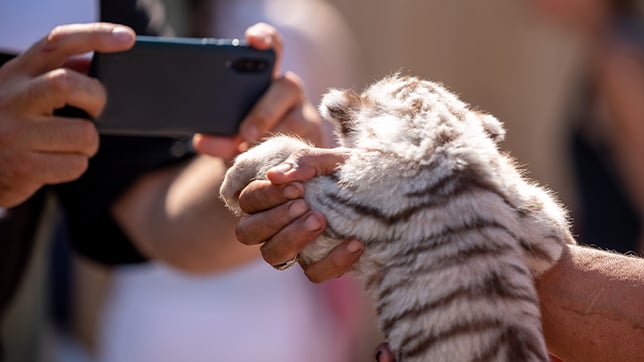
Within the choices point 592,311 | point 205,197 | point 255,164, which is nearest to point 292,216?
point 255,164

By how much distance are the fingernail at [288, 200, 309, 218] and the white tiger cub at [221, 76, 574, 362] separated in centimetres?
2

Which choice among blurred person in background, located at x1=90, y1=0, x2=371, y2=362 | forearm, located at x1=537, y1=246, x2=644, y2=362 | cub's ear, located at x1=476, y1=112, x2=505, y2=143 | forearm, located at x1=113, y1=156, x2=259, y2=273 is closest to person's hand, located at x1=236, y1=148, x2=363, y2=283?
cub's ear, located at x1=476, y1=112, x2=505, y2=143

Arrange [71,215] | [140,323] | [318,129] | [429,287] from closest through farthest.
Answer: [429,287] → [318,129] → [71,215] → [140,323]

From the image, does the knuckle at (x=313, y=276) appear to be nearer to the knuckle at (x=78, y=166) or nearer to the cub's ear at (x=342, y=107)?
the cub's ear at (x=342, y=107)

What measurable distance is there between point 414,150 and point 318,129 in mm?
704

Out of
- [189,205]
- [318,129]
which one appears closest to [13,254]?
[189,205]

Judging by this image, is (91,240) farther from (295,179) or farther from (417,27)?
(417,27)

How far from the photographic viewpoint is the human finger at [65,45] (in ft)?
5.68

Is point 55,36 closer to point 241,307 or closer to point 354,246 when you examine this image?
point 354,246

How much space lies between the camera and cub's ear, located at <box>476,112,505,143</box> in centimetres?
149

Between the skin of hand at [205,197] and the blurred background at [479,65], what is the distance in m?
1.69

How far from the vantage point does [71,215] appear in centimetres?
241

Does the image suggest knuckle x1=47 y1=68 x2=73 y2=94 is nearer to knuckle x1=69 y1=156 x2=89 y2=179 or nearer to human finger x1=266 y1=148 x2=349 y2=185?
knuckle x1=69 y1=156 x2=89 y2=179

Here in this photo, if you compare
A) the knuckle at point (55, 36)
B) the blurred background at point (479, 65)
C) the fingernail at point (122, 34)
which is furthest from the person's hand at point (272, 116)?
the blurred background at point (479, 65)
